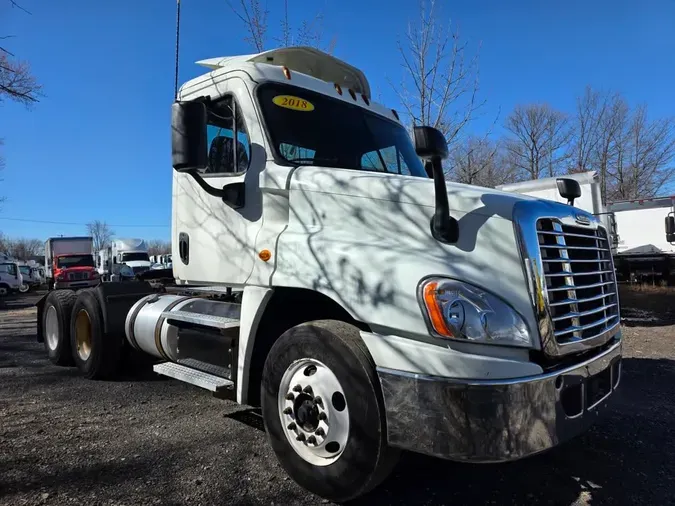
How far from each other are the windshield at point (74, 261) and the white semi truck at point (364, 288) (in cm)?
2726

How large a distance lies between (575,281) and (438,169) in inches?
44.2

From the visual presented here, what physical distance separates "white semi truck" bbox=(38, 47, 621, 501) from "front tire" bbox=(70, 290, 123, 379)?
173cm

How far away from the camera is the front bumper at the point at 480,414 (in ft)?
8.09

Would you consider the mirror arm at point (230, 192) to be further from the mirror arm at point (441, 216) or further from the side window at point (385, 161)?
the mirror arm at point (441, 216)

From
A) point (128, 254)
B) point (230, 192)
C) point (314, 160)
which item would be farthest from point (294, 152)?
point (128, 254)

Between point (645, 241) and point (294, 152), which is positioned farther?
point (645, 241)

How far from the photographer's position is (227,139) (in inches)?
161

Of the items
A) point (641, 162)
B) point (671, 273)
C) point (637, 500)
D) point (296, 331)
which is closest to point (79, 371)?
point (296, 331)

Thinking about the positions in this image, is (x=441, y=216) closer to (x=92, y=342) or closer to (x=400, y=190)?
(x=400, y=190)

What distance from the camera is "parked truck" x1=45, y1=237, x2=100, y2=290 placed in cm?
2653

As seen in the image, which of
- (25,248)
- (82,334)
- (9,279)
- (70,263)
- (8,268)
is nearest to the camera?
(82,334)

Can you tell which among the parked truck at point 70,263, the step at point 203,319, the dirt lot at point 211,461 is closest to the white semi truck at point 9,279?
the parked truck at point 70,263

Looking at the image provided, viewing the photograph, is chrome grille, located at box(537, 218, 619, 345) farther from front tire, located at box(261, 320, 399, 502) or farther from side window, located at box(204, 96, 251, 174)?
side window, located at box(204, 96, 251, 174)

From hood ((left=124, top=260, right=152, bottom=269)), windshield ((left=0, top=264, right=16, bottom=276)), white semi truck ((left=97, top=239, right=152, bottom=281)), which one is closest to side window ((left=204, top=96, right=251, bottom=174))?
white semi truck ((left=97, top=239, right=152, bottom=281))
